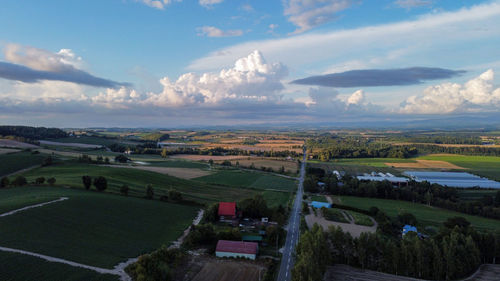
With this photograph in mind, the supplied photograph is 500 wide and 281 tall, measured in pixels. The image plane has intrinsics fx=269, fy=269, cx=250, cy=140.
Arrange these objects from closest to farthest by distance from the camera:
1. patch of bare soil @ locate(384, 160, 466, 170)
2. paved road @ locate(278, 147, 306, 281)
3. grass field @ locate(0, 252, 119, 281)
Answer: grass field @ locate(0, 252, 119, 281) → paved road @ locate(278, 147, 306, 281) → patch of bare soil @ locate(384, 160, 466, 170)

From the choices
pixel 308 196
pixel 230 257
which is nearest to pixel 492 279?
pixel 230 257

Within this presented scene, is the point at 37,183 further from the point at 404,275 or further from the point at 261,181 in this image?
the point at 404,275

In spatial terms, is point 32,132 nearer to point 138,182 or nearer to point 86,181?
point 138,182

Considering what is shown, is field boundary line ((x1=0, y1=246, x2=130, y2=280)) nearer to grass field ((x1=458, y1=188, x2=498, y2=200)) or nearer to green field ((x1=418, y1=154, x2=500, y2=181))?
grass field ((x1=458, y1=188, x2=498, y2=200))

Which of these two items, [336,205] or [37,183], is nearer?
[37,183]

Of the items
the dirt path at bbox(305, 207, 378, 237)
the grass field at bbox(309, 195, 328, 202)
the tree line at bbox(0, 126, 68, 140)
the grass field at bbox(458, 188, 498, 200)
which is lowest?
the grass field at bbox(458, 188, 498, 200)

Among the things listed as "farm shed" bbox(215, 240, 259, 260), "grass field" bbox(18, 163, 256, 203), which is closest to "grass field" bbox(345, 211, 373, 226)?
"farm shed" bbox(215, 240, 259, 260)
